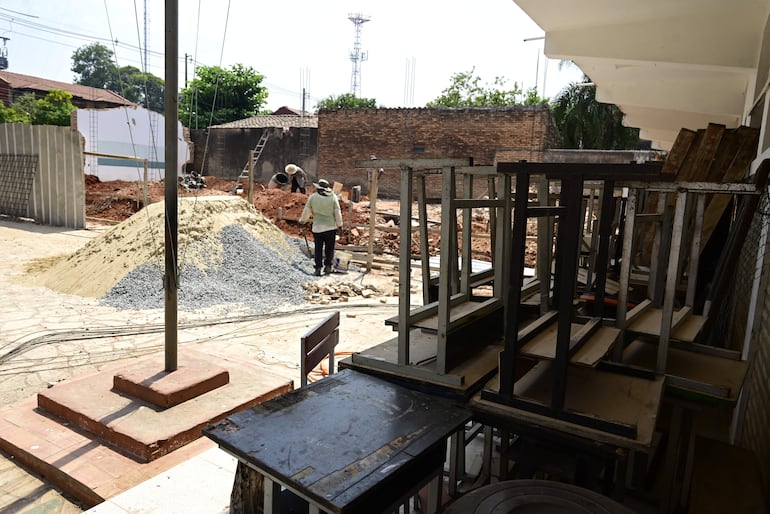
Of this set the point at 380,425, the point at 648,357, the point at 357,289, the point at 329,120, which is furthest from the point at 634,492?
the point at 329,120

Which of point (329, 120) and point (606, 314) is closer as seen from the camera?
point (606, 314)

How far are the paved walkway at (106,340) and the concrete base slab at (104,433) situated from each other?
0.12 m

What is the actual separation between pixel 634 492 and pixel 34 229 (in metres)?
16.2

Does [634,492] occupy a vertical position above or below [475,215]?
below

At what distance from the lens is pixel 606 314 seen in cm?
388

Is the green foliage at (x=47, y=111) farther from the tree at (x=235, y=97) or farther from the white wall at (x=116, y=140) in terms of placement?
the tree at (x=235, y=97)

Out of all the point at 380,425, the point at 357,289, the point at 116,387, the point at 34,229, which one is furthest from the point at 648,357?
the point at 34,229

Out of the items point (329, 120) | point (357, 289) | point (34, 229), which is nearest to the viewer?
point (357, 289)

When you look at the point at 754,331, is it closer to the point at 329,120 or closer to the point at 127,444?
the point at 127,444

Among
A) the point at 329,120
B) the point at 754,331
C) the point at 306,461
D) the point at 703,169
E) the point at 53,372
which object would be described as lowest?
the point at 53,372

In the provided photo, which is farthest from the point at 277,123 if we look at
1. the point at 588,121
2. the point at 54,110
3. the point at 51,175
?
the point at 588,121

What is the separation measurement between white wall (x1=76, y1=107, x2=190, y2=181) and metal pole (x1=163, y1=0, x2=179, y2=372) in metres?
24.0

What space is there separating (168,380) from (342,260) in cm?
709

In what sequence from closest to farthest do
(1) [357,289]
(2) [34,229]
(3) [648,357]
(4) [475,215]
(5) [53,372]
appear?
(3) [648,357] < (5) [53,372] < (1) [357,289] < (2) [34,229] < (4) [475,215]
